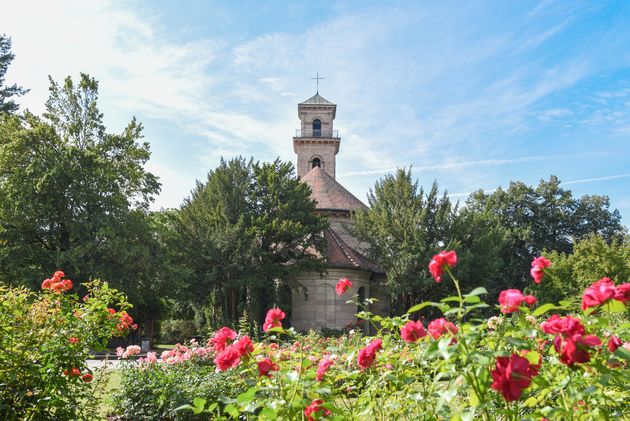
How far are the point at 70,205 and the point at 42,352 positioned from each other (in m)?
23.0

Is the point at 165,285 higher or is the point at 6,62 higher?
the point at 6,62

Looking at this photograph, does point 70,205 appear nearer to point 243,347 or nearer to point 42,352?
point 42,352

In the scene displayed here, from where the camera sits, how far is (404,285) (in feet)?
99.9

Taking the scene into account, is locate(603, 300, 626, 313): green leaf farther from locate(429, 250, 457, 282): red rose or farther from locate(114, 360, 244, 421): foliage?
locate(114, 360, 244, 421): foliage

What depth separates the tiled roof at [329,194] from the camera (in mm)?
37500

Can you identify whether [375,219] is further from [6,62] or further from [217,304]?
[6,62]

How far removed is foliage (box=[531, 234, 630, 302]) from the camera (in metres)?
29.0

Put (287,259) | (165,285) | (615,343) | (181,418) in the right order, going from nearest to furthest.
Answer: (615,343) < (181,418) < (165,285) < (287,259)

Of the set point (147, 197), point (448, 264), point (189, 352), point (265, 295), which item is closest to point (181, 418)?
point (189, 352)

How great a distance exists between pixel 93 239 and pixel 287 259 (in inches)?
387

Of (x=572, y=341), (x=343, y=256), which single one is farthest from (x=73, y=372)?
(x=343, y=256)

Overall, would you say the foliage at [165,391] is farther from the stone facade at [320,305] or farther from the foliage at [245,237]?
the stone facade at [320,305]

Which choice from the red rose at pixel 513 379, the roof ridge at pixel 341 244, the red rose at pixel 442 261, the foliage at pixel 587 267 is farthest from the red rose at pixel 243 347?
the roof ridge at pixel 341 244

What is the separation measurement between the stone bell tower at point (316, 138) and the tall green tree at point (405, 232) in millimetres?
12132
